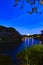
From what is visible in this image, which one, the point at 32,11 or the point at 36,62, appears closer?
the point at 32,11

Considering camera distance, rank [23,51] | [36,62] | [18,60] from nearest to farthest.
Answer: [36,62] → [23,51] → [18,60]

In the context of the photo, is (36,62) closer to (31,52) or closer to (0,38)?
(31,52)

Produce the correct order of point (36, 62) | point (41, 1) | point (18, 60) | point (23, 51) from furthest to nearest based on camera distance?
point (18, 60), point (23, 51), point (36, 62), point (41, 1)

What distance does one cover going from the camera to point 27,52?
8.42m

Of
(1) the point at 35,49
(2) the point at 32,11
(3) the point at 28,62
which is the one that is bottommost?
(3) the point at 28,62

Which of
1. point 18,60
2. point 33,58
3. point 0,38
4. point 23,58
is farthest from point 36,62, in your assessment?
point 0,38

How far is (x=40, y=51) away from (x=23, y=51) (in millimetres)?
924

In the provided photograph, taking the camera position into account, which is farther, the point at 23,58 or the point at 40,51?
the point at 23,58

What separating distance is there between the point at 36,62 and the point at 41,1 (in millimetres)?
2879

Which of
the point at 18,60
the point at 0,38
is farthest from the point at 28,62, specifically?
the point at 0,38

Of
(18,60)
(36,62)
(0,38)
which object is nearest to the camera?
(36,62)

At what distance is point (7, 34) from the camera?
86.3 ft

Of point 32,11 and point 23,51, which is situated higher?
point 32,11

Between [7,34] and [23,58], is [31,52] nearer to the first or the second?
[23,58]
